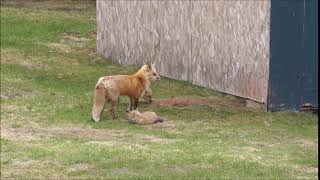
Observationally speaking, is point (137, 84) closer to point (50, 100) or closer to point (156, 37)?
point (50, 100)

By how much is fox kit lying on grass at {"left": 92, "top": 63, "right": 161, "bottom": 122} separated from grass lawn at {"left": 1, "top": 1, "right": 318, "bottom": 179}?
277 mm

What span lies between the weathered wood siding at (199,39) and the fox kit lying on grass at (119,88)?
208cm

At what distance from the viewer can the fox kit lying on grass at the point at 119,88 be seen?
1202 cm

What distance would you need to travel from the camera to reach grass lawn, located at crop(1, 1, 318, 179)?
8.84m

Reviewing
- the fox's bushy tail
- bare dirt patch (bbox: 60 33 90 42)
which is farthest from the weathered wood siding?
the fox's bushy tail

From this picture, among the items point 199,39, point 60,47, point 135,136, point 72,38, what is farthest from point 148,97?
point 72,38

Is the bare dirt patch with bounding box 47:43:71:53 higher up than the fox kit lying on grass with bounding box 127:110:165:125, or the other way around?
the fox kit lying on grass with bounding box 127:110:165:125

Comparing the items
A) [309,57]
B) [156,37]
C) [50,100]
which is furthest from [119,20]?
[309,57]

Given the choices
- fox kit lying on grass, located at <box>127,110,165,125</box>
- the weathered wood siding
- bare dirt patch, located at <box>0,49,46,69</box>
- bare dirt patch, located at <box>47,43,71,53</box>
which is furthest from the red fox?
bare dirt patch, located at <box>47,43,71,53</box>

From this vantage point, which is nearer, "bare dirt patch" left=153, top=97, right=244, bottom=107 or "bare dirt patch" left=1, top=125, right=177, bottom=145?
"bare dirt patch" left=1, top=125, right=177, bottom=145

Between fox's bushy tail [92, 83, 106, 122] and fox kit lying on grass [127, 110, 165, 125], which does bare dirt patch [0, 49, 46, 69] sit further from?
fox kit lying on grass [127, 110, 165, 125]

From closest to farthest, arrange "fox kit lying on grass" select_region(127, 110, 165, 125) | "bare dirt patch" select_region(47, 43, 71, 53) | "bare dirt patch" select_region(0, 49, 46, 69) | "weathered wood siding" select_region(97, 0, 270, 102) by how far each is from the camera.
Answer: "fox kit lying on grass" select_region(127, 110, 165, 125) < "weathered wood siding" select_region(97, 0, 270, 102) < "bare dirt patch" select_region(0, 49, 46, 69) < "bare dirt patch" select_region(47, 43, 71, 53)

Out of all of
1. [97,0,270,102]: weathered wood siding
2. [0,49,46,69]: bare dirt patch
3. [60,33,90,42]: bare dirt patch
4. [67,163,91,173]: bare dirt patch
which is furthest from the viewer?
[60,33,90,42]: bare dirt patch

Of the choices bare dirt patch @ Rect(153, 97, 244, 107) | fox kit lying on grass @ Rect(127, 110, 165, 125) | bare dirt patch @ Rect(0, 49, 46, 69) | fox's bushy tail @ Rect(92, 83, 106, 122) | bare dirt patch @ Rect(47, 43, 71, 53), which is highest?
fox's bushy tail @ Rect(92, 83, 106, 122)
